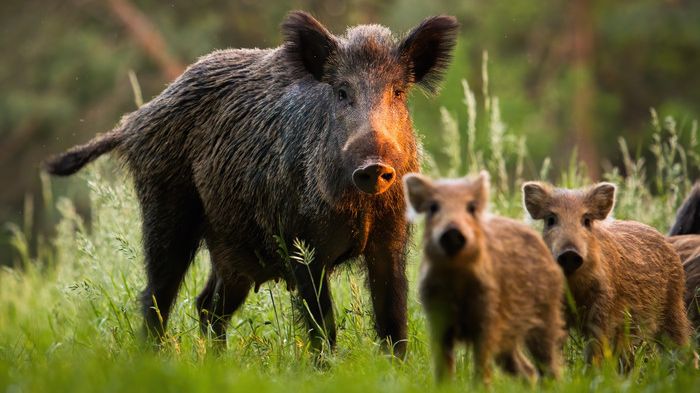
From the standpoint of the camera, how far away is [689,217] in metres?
6.79

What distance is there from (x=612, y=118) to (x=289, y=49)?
19.5m

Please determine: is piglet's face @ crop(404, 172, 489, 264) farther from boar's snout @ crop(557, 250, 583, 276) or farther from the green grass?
boar's snout @ crop(557, 250, 583, 276)

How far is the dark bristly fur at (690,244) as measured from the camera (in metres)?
6.04

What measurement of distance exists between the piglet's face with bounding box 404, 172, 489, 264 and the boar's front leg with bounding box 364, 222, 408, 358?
1.50m

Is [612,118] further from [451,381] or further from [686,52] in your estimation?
[451,381]

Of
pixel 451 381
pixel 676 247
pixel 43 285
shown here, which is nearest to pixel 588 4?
pixel 43 285

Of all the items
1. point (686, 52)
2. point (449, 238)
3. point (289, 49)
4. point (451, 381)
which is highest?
point (686, 52)

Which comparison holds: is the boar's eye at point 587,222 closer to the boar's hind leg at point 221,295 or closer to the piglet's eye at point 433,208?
the piglet's eye at point 433,208

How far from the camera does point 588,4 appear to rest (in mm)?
24438

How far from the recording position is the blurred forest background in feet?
74.3

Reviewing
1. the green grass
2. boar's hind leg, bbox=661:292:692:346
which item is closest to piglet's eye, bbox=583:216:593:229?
the green grass

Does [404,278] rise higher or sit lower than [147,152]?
lower

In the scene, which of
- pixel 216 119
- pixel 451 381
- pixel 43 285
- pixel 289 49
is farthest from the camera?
pixel 43 285

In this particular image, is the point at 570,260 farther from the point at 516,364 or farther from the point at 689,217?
the point at 689,217
